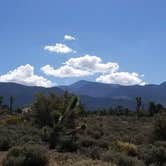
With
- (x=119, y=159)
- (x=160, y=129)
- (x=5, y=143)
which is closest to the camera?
(x=119, y=159)

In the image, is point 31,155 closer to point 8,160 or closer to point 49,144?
point 8,160

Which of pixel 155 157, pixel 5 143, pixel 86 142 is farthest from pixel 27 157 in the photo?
pixel 86 142

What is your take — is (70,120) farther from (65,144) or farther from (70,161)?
(70,161)

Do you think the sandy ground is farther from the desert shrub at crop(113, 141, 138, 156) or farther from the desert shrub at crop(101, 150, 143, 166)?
the desert shrub at crop(113, 141, 138, 156)

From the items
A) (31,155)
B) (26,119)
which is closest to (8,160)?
(31,155)

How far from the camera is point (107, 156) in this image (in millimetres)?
Result: 20047

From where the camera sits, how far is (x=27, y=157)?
18.2 meters

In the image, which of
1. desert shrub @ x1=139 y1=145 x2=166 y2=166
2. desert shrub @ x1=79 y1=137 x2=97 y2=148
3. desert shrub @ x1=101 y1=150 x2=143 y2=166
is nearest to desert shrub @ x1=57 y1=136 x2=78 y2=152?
desert shrub @ x1=79 y1=137 x2=97 y2=148

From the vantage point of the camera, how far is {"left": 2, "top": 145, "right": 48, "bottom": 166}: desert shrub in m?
17.6

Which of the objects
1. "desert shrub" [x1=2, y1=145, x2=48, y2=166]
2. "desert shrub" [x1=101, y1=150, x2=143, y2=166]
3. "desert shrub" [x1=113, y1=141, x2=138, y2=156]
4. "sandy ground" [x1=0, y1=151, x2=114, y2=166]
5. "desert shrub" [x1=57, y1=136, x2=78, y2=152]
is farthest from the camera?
"desert shrub" [x1=57, y1=136, x2=78, y2=152]

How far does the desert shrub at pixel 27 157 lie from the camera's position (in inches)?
695

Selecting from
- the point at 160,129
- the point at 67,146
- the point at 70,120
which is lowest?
the point at 67,146

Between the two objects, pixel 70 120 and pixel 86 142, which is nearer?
pixel 86 142

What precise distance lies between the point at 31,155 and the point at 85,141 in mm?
10156
